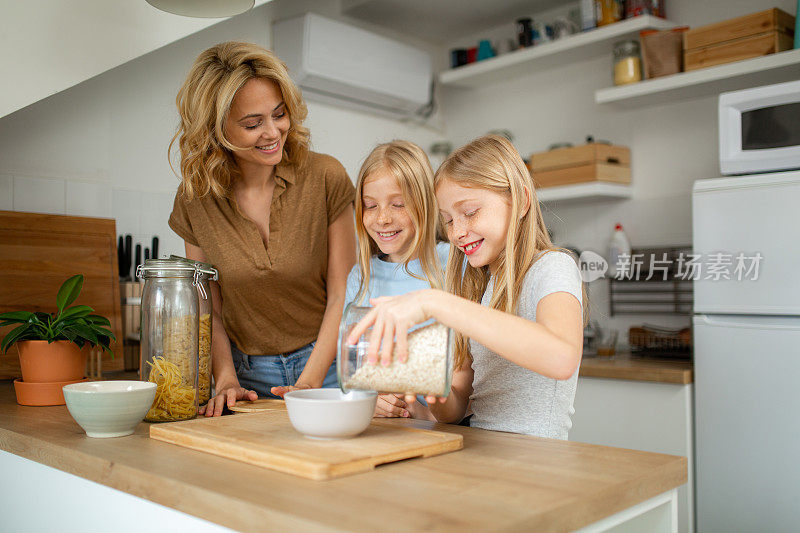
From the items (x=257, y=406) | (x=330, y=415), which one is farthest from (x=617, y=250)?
(x=330, y=415)

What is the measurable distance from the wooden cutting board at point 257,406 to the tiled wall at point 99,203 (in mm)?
1209

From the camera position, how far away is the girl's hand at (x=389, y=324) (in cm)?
82

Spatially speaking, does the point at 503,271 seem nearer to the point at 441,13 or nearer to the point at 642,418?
the point at 642,418

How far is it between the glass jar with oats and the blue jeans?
1.44ft

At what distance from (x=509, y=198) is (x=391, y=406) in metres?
0.41

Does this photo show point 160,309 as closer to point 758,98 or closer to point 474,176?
point 474,176

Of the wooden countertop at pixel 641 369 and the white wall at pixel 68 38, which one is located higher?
the white wall at pixel 68 38

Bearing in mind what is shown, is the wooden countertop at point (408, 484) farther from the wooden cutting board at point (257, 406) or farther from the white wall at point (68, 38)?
the white wall at point (68, 38)

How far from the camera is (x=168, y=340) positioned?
1.18 meters

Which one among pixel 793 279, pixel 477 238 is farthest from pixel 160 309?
pixel 793 279

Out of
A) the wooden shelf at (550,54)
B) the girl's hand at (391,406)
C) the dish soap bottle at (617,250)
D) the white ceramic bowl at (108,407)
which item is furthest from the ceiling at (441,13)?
the white ceramic bowl at (108,407)

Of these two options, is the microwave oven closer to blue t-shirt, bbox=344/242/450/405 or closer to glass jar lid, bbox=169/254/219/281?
blue t-shirt, bbox=344/242/450/405

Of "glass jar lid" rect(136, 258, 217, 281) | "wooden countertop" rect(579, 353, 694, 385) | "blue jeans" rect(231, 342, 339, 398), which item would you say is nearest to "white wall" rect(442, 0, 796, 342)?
"wooden countertop" rect(579, 353, 694, 385)

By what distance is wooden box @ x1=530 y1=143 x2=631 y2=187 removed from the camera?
2842mm
